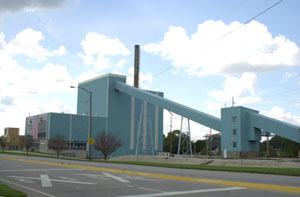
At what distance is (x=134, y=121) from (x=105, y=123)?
22.4 ft

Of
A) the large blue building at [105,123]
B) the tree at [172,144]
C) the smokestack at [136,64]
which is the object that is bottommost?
the tree at [172,144]

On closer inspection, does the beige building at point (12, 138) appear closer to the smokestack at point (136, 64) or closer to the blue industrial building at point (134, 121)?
the blue industrial building at point (134, 121)

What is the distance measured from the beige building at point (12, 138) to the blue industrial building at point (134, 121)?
555 inches

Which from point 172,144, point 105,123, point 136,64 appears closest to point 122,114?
point 105,123

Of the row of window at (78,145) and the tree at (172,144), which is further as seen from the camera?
the tree at (172,144)

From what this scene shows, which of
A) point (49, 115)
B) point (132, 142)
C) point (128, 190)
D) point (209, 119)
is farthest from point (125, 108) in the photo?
point (128, 190)

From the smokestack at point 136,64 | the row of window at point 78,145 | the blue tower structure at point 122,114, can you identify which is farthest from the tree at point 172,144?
the row of window at point 78,145

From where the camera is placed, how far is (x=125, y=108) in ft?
248

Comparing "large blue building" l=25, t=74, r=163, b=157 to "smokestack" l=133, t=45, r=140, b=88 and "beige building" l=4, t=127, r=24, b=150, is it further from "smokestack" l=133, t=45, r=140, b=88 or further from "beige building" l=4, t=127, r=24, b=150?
"beige building" l=4, t=127, r=24, b=150

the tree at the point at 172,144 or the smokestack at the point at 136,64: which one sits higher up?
the smokestack at the point at 136,64

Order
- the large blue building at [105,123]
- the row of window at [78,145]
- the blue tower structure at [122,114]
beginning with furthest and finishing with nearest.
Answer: the blue tower structure at [122,114] < the large blue building at [105,123] < the row of window at [78,145]

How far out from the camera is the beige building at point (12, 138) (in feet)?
307

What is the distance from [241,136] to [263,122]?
12.6ft

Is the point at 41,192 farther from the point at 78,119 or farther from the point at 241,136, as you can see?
the point at 78,119
